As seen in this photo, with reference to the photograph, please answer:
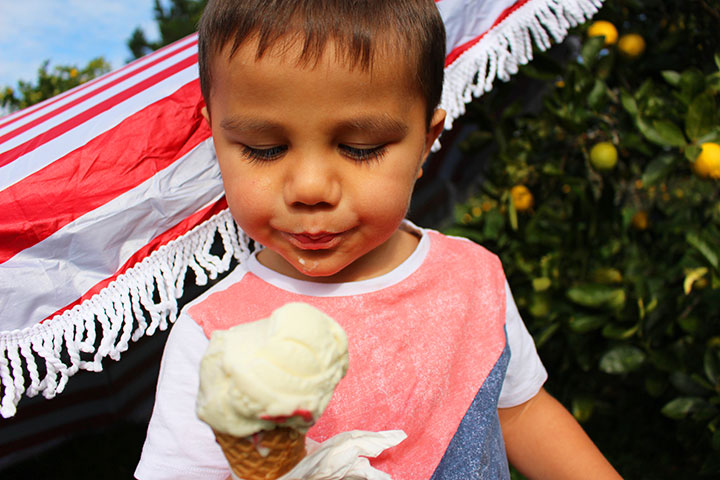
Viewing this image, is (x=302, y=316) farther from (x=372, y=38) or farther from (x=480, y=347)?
(x=480, y=347)

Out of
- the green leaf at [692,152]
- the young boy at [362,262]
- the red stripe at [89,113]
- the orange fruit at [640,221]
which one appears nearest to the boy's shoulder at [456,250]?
the young boy at [362,262]

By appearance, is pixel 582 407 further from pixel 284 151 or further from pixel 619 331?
pixel 284 151

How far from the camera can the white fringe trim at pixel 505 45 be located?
1.28 m

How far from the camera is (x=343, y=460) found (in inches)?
25.6

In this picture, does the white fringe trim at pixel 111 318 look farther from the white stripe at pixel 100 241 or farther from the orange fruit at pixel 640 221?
the orange fruit at pixel 640 221

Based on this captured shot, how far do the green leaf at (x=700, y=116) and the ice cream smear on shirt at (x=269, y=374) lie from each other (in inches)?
45.0

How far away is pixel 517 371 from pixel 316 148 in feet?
2.08

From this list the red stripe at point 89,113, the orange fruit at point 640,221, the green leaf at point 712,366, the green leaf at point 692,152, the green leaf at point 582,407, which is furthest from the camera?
the orange fruit at point 640,221

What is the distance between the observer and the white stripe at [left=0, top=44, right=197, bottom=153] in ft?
3.44

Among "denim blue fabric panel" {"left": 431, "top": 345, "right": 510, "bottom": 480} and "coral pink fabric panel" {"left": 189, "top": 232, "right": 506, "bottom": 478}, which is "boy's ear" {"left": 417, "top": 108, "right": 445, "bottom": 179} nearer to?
"coral pink fabric panel" {"left": 189, "top": 232, "right": 506, "bottom": 478}

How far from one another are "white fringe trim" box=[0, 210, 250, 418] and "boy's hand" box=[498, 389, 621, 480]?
65 centimetres

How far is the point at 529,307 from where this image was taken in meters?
1.68

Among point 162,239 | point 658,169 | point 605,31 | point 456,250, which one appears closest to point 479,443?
point 456,250

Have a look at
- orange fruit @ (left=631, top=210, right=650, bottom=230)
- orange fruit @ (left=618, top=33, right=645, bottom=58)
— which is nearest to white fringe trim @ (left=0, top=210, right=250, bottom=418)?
orange fruit @ (left=618, top=33, right=645, bottom=58)
